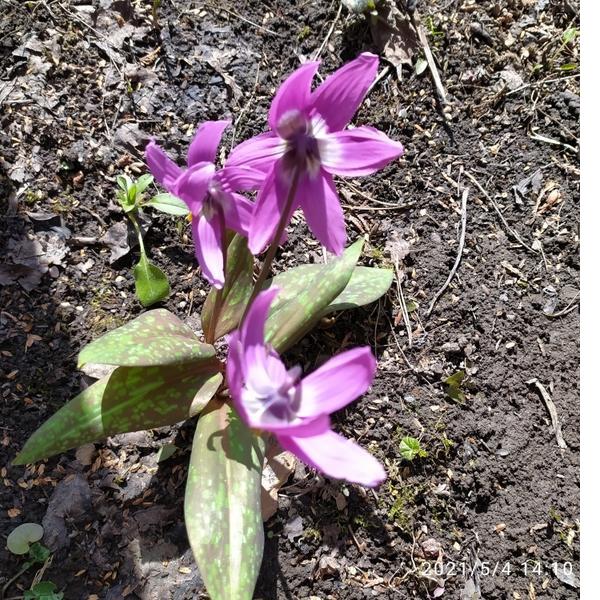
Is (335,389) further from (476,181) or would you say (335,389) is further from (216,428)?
(476,181)

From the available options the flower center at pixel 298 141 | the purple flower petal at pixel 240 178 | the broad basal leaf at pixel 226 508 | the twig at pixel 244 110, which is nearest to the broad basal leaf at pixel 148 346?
the broad basal leaf at pixel 226 508

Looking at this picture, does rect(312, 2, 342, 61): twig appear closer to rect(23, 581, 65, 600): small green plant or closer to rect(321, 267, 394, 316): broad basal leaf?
rect(321, 267, 394, 316): broad basal leaf

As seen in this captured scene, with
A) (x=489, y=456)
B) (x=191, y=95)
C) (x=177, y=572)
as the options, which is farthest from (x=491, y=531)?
(x=191, y=95)

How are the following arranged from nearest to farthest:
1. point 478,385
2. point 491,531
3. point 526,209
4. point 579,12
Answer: point 491,531, point 478,385, point 526,209, point 579,12

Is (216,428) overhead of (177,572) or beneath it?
overhead

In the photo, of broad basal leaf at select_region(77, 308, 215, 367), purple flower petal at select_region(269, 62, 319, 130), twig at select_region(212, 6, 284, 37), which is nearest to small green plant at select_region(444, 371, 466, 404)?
broad basal leaf at select_region(77, 308, 215, 367)

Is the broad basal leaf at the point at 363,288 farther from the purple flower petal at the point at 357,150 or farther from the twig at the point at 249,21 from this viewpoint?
the twig at the point at 249,21
